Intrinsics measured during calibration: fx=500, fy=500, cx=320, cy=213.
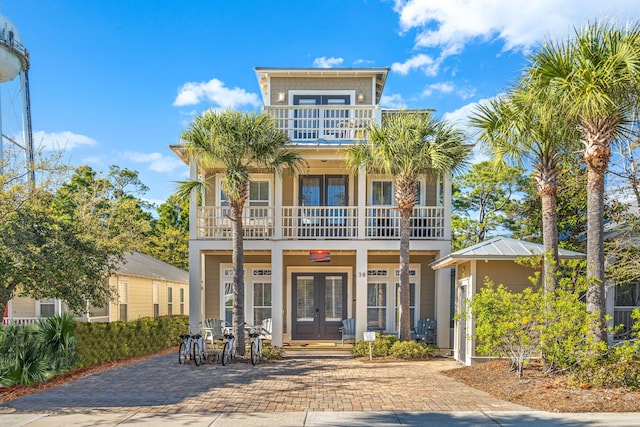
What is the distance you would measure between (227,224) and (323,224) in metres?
3.16

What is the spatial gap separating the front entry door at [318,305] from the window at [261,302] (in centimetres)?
90

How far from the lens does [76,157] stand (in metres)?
15.9

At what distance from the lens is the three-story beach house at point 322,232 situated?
51.9ft

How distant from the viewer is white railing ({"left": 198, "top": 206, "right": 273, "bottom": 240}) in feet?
52.1

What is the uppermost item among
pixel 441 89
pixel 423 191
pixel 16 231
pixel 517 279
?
pixel 441 89

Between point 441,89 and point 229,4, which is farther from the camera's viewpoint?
point 441,89

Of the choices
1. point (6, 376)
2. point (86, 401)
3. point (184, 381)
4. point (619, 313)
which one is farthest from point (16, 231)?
point (619, 313)

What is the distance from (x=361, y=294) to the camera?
50.8 ft

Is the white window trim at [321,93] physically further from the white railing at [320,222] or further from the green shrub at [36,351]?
the green shrub at [36,351]

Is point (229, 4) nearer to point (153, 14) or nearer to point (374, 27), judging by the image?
point (153, 14)

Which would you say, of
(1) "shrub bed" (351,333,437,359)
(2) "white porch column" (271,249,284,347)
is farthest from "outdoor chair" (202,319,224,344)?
(1) "shrub bed" (351,333,437,359)

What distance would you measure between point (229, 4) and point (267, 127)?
448 cm

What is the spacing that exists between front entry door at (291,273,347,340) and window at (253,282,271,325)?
0.90 meters

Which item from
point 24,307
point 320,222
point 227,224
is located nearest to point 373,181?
point 320,222
